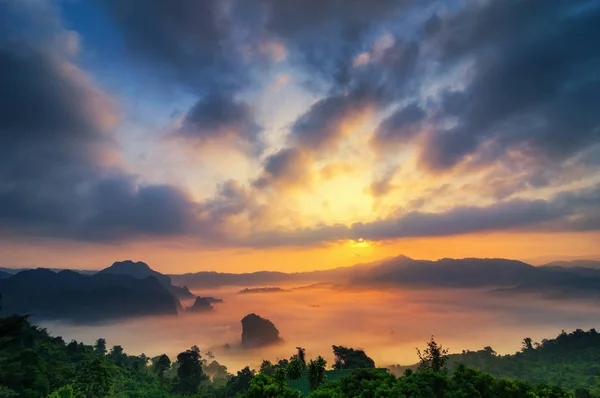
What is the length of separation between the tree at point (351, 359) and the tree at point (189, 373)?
48.6 m

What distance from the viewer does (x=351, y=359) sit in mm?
112375

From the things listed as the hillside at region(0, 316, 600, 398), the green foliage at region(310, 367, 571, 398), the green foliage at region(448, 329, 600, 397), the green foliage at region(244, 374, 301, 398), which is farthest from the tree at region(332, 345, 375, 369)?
the green foliage at region(244, 374, 301, 398)

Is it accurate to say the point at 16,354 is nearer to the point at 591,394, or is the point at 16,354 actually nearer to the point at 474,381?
the point at 474,381

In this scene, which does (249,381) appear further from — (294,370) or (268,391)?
(268,391)

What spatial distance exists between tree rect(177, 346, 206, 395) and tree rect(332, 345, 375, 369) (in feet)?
160

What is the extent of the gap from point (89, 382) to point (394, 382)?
6837 centimetres

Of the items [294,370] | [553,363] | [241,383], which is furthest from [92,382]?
[553,363]

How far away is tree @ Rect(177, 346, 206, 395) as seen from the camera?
116750mm

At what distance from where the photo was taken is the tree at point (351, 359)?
4296 inches

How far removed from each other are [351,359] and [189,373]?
56850mm

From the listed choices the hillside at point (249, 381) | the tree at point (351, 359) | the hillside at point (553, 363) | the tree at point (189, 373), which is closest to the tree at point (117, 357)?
the hillside at point (249, 381)

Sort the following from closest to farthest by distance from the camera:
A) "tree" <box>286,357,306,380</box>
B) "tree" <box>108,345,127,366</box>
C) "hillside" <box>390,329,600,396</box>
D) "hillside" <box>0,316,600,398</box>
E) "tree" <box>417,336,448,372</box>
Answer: "hillside" <box>0,316,600,398</box> → "tree" <box>286,357,306,380</box> → "tree" <box>417,336,448,372</box> → "tree" <box>108,345,127,366</box> → "hillside" <box>390,329,600,396</box>

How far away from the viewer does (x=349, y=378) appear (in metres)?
49.5

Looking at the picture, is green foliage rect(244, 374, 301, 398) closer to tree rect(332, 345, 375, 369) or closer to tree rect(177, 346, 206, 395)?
tree rect(332, 345, 375, 369)
